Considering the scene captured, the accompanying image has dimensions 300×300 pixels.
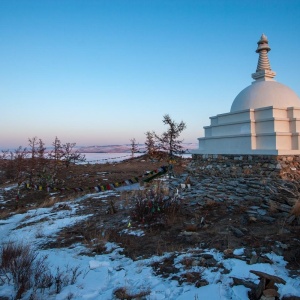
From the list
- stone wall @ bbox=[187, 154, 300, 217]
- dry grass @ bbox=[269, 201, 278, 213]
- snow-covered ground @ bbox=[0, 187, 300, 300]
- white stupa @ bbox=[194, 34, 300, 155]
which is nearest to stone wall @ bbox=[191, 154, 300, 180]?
stone wall @ bbox=[187, 154, 300, 217]

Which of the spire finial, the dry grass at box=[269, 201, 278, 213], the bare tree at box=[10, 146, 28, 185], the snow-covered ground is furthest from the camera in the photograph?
the bare tree at box=[10, 146, 28, 185]

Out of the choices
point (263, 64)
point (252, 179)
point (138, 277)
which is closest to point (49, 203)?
point (252, 179)

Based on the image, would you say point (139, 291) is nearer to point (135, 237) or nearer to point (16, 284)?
point (16, 284)

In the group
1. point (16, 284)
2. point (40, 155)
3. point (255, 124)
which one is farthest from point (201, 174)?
point (40, 155)

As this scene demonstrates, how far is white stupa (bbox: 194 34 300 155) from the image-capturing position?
33.0 feet

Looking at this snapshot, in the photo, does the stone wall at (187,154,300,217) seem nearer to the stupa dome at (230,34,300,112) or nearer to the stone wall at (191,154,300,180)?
the stone wall at (191,154,300,180)

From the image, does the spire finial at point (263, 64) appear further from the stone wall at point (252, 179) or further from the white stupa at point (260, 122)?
the stone wall at point (252, 179)

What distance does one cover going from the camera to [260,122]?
10.5m

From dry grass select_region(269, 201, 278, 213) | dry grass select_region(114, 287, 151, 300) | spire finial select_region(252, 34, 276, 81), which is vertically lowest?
dry grass select_region(114, 287, 151, 300)

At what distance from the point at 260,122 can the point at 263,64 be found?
3.61 meters

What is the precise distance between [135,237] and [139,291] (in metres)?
2.33

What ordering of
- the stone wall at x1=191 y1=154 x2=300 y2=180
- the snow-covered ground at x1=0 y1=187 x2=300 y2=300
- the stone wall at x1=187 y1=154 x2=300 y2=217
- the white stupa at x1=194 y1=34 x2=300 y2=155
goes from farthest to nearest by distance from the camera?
the white stupa at x1=194 y1=34 x2=300 y2=155
the stone wall at x1=191 y1=154 x2=300 y2=180
the stone wall at x1=187 y1=154 x2=300 y2=217
the snow-covered ground at x1=0 y1=187 x2=300 y2=300

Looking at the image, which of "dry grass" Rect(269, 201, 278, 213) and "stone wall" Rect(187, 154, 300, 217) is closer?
"dry grass" Rect(269, 201, 278, 213)

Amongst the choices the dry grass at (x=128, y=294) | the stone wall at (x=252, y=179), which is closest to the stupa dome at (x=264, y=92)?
the stone wall at (x=252, y=179)
